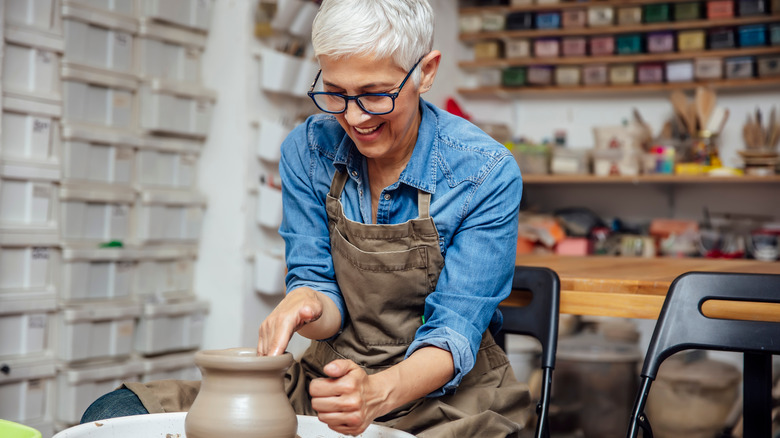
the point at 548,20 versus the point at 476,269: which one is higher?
the point at 548,20

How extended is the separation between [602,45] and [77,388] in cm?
325

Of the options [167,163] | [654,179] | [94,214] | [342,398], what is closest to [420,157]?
[342,398]

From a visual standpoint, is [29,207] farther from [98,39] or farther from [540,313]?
[540,313]

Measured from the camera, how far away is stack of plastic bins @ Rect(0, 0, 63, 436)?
2777 millimetres

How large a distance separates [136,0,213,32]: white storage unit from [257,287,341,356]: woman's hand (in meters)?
2.24

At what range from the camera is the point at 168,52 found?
334 cm

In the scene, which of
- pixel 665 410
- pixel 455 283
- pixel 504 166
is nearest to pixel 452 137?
pixel 504 166

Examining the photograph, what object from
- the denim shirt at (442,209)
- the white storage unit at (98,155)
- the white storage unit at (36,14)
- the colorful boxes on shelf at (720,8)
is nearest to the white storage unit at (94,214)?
the white storage unit at (98,155)

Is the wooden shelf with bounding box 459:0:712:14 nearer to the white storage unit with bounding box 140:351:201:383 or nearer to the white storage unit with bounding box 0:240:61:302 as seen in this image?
the white storage unit with bounding box 140:351:201:383

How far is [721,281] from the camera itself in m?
1.33

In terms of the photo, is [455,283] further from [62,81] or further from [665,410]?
[62,81]

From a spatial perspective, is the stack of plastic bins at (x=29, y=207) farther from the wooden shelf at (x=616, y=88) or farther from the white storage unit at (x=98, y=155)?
the wooden shelf at (x=616, y=88)

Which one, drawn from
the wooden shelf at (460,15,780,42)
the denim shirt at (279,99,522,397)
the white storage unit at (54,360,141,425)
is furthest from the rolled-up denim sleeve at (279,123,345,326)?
the wooden shelf at (460,15,780,42)

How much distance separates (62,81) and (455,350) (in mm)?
2348
